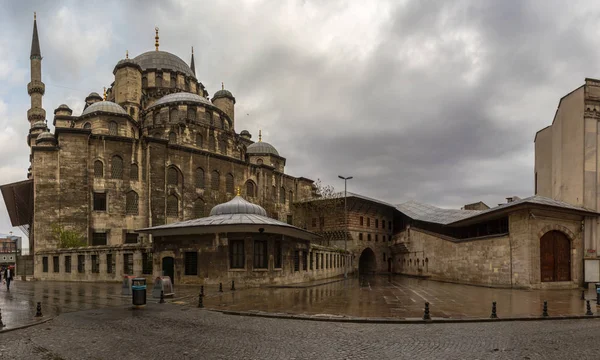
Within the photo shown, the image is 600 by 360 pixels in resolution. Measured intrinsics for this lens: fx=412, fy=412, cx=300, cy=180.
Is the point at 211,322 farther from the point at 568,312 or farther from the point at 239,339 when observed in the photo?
the point at 568,312

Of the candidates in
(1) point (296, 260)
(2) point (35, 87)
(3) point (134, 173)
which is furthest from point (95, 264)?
(2) point (35, 87)

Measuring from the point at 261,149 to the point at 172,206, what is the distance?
20713 millimetres

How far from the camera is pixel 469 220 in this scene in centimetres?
3177

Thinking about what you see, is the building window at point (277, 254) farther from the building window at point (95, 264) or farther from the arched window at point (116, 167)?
the arched window at point (116, 167)

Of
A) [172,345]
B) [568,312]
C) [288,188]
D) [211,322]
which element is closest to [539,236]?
[568,312]

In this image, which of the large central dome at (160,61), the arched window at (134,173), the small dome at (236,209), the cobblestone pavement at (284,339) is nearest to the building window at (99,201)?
the arched window at (134,173)

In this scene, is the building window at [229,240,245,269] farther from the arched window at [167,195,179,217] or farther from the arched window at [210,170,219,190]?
the arched window at [210,170,219,190]

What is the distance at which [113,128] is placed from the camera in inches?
1679

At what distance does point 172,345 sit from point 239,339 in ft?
5.02

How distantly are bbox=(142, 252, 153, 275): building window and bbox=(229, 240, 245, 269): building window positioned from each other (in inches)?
278

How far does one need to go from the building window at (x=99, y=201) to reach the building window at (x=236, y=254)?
19.2 m

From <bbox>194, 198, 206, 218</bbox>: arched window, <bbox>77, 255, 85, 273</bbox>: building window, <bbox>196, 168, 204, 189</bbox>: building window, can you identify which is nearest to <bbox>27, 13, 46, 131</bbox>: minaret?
<bbox>196, 168, 204, 189</bbox>: building window

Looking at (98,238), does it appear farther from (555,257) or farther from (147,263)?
(555,257)

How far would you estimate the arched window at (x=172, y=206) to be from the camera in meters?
42.2
